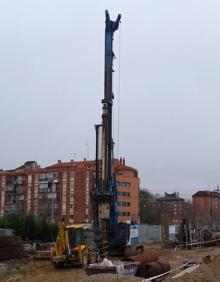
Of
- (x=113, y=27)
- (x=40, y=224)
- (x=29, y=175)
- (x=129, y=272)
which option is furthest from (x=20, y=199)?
(x=129, y=272)

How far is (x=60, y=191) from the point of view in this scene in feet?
412

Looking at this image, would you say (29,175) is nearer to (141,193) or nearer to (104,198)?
(141,193)

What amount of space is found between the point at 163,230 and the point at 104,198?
19.9m

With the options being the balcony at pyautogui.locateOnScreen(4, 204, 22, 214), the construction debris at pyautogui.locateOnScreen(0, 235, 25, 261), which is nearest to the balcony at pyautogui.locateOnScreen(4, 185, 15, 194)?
the balcony at pyautogui.locateOnScreen(4, 204, 22, 214)

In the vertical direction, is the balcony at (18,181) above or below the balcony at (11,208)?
above

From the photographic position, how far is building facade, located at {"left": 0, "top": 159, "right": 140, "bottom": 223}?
12119 cm

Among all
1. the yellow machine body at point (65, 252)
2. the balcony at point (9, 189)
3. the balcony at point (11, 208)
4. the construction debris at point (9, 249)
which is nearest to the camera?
the yellow machine body at point (65, 252)

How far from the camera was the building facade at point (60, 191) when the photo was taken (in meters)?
121

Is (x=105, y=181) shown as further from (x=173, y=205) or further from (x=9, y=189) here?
(x=173, y=205)

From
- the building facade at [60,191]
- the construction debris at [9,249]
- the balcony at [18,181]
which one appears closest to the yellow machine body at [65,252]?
the construction debris at [9,249]

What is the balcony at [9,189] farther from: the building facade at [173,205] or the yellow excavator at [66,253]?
the yellow excavator at [66,253]

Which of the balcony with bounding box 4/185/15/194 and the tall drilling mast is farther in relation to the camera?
the balcony with bounding box 4/185/15/194

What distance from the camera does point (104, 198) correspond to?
3133 cm

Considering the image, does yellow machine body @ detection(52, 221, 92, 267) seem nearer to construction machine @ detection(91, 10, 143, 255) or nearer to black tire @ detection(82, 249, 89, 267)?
black tire @ detection(82, 249, 89, 267)
